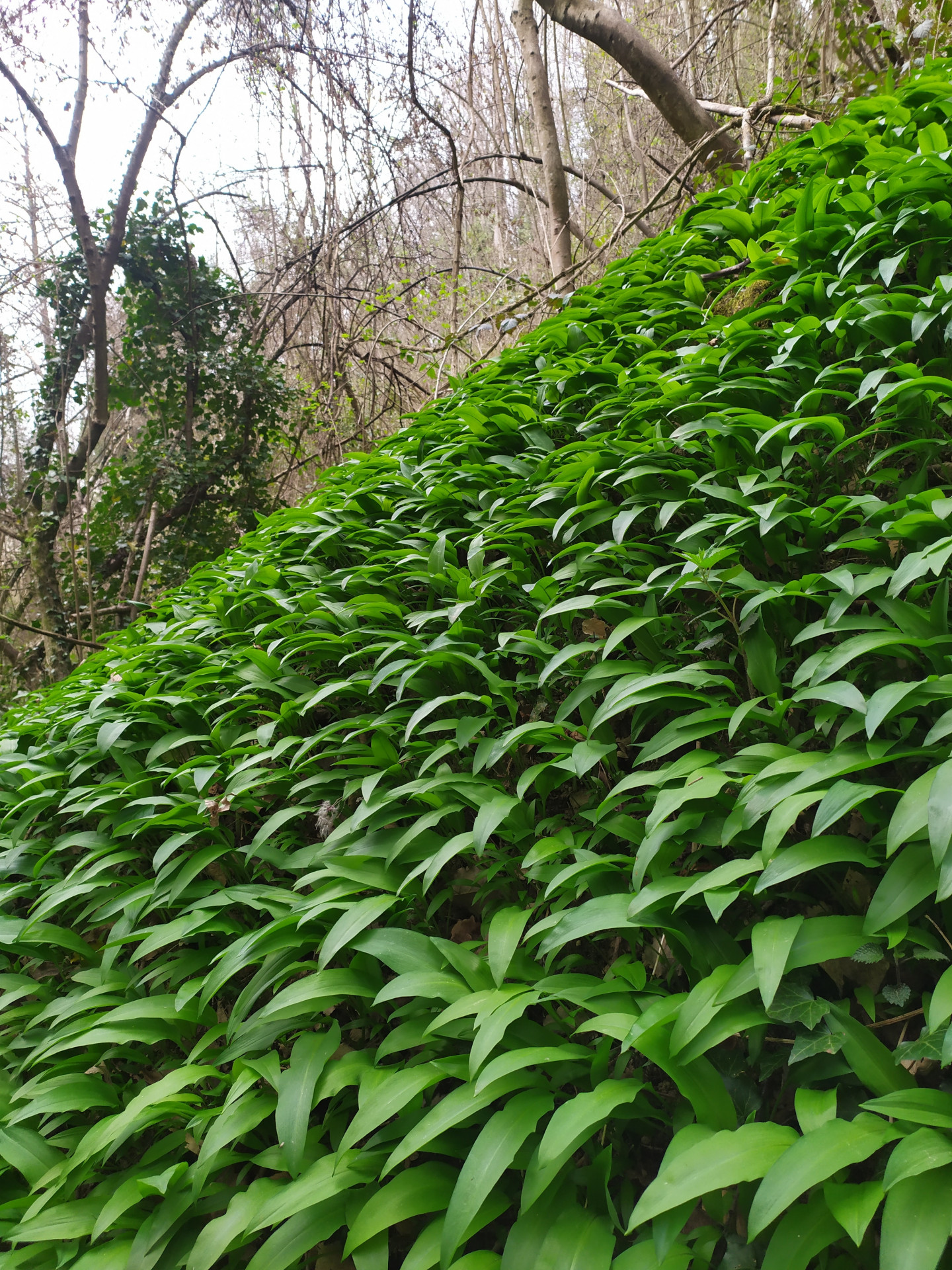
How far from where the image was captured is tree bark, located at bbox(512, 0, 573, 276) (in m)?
5.38

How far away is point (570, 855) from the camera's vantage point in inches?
55.5

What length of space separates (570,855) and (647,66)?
16.9 ft

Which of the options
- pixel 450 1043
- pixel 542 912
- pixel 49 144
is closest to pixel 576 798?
pixel 542 912

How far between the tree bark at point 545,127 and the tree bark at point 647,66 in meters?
0.48

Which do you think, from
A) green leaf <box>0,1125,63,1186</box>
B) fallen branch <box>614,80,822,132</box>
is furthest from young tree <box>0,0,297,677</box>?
green leaf <box>0,1125,63,1186</box>

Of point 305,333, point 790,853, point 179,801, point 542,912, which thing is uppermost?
point 305,333

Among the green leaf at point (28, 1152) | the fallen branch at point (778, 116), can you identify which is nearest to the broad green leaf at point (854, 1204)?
the green leaf at point (28, 1152)

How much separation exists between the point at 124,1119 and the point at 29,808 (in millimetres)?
1305

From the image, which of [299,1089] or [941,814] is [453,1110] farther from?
[941,814]

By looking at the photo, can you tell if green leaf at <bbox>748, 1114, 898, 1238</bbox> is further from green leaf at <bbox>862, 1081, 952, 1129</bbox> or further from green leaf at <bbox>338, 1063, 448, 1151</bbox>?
green leaf at <bbox>338, 1063, 448, 1151</bbox>

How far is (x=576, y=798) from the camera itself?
1702 mm

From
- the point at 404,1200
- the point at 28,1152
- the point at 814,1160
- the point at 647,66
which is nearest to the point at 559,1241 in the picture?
the point at 404,1200

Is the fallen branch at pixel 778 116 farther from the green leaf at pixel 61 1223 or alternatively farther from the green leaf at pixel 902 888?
the green leaf at pixel 61 1223

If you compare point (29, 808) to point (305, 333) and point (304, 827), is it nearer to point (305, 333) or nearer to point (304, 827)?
point (304, 827)
